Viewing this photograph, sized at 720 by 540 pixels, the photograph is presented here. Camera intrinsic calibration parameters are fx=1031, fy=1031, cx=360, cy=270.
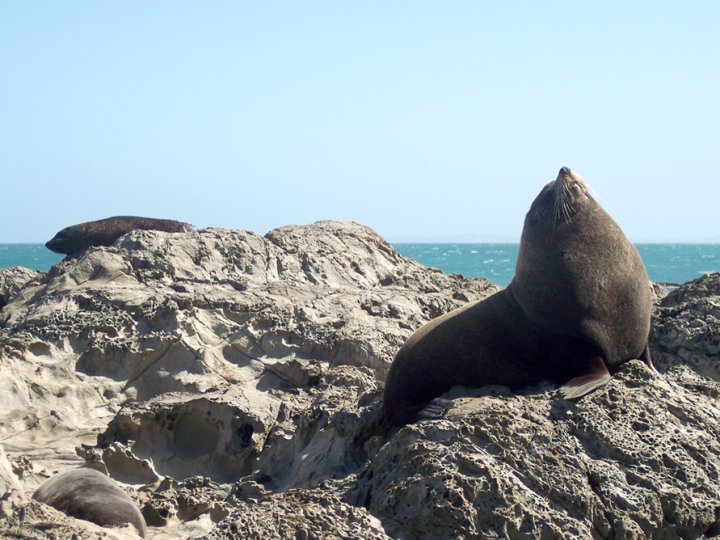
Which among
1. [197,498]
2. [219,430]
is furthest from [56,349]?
[197,498]

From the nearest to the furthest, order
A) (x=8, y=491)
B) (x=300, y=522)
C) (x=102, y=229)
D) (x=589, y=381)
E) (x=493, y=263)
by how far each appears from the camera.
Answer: (x=300, y=522), (x=8, y=491), (x=589, y=381), (x=102, y=229), (x=493, y=263)

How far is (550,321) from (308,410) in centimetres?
164

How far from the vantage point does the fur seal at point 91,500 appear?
16.0 ft

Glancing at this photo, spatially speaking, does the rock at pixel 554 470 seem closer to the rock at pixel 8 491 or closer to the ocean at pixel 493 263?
the rock at pixel 8 491

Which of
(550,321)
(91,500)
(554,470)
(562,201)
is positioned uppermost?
(562,201)

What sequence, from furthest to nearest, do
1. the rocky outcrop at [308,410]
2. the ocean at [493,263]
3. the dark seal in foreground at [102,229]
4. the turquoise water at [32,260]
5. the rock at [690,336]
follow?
the turquoise water at [32,260], the ocean at [493,263], the dark seal in foreground at [102,229], the rock at [690,336], the rocky outcrop at [308,410]

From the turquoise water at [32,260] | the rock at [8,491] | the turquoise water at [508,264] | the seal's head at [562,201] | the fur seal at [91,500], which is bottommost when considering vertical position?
the turquoise water at [508,264]

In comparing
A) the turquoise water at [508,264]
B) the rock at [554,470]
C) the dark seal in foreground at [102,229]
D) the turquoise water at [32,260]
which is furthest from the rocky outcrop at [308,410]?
the turquoise water at [32,260]

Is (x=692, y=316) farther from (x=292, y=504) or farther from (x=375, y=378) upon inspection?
(x=292, y=504)

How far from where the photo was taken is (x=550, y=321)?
A: 19.5 feet

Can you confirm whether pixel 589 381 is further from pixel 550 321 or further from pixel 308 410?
pixel 308 410

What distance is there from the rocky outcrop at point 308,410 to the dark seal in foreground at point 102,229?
2.08 m

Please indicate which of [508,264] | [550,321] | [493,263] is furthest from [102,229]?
[493,263]

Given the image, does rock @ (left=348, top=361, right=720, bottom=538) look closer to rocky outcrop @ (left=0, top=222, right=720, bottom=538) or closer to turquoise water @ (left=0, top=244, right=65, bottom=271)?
rocky outcrop @ (left=0, top=222, right=720, bottom=538)
